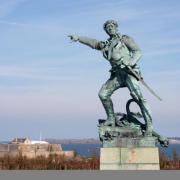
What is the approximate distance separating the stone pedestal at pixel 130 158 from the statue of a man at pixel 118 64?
1.87 ft

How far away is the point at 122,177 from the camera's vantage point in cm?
1341

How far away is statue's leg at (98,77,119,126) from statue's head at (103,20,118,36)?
A: 4.47 ft

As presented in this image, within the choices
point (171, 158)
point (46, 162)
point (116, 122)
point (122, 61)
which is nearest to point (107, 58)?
point (122, 61)

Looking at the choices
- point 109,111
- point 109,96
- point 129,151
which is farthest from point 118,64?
point 129,151

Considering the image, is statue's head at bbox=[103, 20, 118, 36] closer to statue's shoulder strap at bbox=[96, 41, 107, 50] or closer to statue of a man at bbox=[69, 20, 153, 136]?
statue of a man at bbox=[69, 20, 153, 136]

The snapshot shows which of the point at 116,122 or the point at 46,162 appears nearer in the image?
the point at 116,122

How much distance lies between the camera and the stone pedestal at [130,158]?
15734 mm

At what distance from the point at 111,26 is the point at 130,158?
3.86 m

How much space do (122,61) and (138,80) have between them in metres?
0.72

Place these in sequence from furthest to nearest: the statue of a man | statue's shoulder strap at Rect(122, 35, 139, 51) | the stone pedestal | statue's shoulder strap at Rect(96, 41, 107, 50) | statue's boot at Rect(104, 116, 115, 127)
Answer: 1. statue's shoulder strap at Rect(96, 41, 107, 50)
2. statue's boot at Rect(104, 116, 115, 127)
3. statue's shoulder strap at Rect(122, 35, 139, 51)
4. the statue of a man
5. the stone pedestal

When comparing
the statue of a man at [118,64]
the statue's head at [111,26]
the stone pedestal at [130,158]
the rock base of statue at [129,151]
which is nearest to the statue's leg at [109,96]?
the statue of a man at [118,64]

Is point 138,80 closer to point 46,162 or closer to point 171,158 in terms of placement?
point 171,158

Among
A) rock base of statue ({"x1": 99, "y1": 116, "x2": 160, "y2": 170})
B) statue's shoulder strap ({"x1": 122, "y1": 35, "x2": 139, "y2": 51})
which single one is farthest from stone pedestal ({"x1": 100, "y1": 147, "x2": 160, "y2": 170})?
statue's shoulder strap ({"x1": 122, "y1": 35, "x2": 139, "y2": 51})

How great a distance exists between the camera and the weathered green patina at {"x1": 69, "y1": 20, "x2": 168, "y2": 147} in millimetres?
15992
